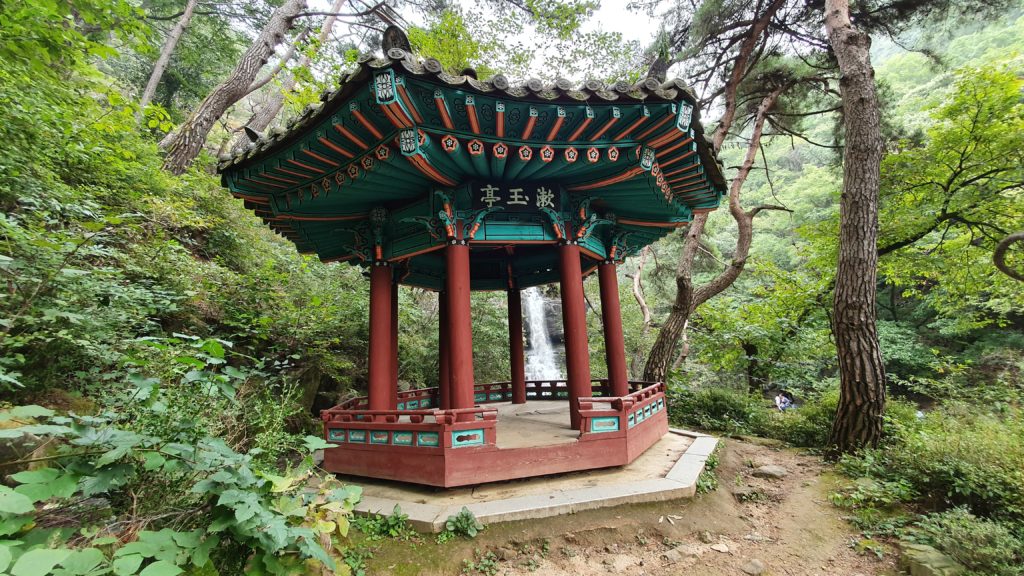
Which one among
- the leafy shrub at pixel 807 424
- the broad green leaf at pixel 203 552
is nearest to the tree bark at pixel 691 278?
the leafy shrub at pixel 807 424

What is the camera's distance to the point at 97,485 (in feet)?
5.55

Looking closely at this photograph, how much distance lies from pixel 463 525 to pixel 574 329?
2.67 metres

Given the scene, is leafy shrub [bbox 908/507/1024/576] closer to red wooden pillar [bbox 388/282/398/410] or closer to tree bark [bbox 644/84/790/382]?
tree bark [bbox 644/84/790/382]

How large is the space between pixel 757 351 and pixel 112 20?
14748 millimetres

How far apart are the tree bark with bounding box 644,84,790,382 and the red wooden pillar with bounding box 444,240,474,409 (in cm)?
622

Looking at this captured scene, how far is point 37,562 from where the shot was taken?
121 cm

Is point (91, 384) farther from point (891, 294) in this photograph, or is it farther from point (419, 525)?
point (891, 294)

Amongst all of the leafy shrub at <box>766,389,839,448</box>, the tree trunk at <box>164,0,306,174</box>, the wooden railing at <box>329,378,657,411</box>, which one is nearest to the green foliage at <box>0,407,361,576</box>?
the wooden railing at <box>329,378,657,411</box>

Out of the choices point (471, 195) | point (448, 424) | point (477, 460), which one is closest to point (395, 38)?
point (471, 195)

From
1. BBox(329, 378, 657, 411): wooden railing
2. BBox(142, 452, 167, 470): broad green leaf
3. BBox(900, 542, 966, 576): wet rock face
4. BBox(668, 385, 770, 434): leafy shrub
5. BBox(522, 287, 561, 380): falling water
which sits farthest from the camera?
BBox(522, 287, 561, 380): falling water

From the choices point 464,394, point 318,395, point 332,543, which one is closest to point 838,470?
point 464,394

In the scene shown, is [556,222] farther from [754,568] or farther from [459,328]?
[754,568]

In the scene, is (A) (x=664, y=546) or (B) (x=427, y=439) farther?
(B) (x=427, y=439)

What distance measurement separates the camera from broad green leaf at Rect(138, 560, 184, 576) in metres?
1.40
